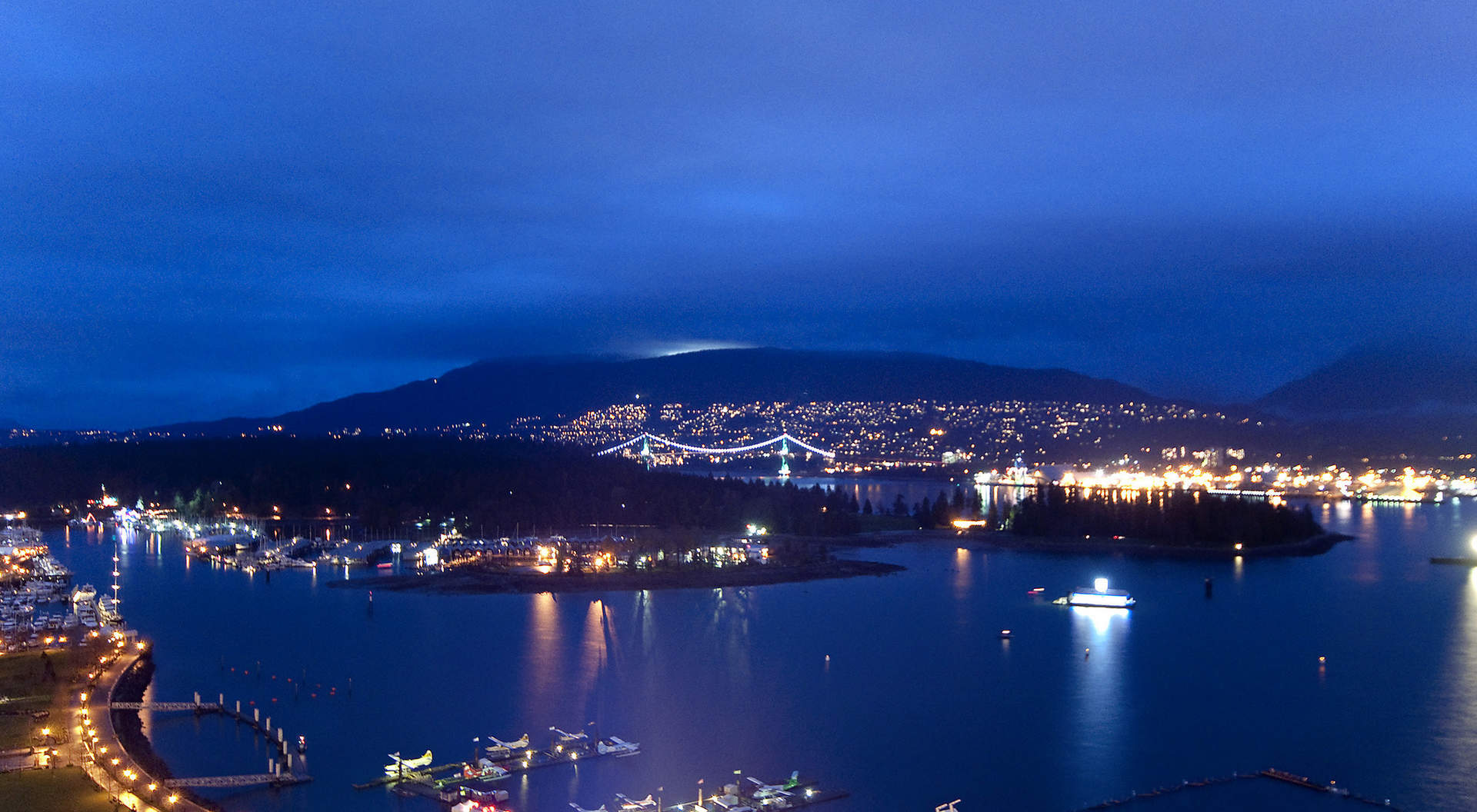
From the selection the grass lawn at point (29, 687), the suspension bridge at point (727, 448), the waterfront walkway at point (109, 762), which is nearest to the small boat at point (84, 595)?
the grass lawn at point (29, 687)

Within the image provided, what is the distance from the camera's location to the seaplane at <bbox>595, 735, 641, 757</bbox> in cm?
820

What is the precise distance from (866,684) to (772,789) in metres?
3.40

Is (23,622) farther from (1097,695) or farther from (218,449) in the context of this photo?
(218,449)

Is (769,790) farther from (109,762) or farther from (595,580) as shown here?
(595,580)

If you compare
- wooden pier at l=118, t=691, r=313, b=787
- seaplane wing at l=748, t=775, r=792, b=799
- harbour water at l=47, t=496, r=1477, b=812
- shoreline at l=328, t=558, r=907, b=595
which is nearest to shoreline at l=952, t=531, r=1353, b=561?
harbour water at l=47, t=496, r=1477, b=812

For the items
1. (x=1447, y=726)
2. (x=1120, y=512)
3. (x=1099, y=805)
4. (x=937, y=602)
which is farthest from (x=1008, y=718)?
(x=1120, y=512)

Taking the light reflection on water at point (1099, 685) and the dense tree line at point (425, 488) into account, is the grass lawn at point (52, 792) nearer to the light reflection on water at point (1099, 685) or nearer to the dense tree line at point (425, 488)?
the light reflection on water at point (1099, 685)

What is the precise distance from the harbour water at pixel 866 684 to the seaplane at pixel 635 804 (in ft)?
0.67

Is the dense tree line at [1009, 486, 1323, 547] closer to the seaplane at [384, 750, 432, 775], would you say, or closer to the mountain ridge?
the seaplane at [384, 750, 432, 775]

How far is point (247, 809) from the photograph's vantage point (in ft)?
23.7

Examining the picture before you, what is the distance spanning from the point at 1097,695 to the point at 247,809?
7.15 metres

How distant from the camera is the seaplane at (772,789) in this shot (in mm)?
7293

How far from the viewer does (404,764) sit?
7855 millimetres

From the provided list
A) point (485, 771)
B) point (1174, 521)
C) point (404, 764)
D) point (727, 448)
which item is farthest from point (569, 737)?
point (727, 448)
